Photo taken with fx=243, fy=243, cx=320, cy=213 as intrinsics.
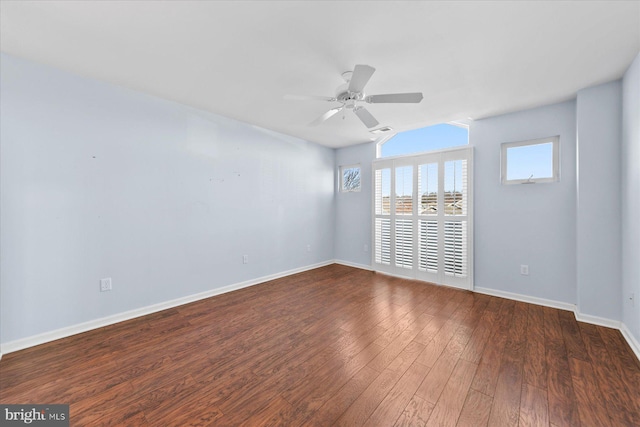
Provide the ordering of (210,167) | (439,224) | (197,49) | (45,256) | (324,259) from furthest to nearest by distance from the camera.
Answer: (324,259), (439,224), (210,167), (45,256), (197,49)

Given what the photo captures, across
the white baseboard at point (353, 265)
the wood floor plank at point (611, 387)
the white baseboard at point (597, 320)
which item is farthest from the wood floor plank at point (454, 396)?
the white baseboard at point (353, 265)

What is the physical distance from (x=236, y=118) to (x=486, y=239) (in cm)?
419

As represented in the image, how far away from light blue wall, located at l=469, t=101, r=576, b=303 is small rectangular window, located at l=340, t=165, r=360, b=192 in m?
2.21

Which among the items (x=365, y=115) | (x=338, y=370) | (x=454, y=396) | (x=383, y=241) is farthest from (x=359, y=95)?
(x=383, y=241)

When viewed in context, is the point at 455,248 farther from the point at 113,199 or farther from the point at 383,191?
the point at 113,199

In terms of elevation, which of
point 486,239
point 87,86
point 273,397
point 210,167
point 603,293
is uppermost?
point 87,86

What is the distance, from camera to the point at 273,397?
1.65m

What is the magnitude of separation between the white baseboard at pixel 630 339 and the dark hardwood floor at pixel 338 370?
49mm

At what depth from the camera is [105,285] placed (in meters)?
2.63

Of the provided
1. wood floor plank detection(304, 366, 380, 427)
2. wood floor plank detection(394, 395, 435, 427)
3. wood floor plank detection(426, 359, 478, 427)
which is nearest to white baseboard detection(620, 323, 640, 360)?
wood floor plank detection(426, 359, 478, 427)

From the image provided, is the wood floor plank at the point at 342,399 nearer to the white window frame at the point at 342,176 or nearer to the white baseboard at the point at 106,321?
the white baseboard at the point at 106,321

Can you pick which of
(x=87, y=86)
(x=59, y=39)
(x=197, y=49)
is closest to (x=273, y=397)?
(x=197, y=49)

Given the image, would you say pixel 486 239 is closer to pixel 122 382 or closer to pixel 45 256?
pixel 122 382

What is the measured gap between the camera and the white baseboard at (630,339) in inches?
82.3
